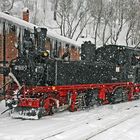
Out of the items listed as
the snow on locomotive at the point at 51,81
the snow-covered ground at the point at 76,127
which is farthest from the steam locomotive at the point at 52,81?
the snow-covered ground at the point at 76,127

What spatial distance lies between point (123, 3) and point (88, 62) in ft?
98.8

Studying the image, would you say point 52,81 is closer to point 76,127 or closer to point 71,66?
point 71,66

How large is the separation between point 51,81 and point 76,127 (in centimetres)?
284

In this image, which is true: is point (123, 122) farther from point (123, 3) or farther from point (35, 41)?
point (123, 3)

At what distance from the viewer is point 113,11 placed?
45.6 m

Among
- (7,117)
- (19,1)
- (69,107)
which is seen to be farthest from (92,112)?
(19,1)

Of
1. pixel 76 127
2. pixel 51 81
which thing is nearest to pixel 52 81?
pixel 51 81

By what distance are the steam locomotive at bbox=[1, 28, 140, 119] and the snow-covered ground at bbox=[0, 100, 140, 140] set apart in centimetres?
53

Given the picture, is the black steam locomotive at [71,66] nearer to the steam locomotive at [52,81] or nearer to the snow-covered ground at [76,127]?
the steam locomotive at [52,81]

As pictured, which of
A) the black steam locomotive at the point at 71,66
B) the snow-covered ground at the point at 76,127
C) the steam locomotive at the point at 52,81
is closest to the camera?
the snow-covered ground at the point at 76,127

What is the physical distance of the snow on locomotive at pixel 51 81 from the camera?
44.1ft

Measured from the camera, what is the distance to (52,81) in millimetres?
14109

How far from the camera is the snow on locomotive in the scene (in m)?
13.5

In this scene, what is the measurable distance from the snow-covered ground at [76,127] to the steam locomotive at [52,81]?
53 centimetres
